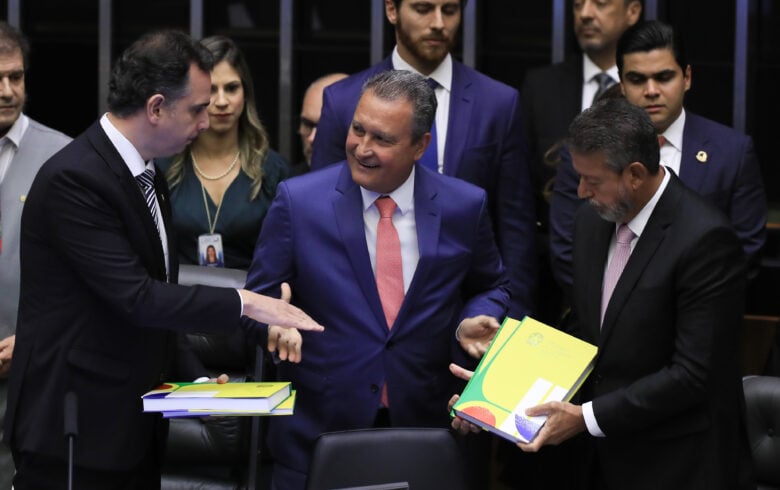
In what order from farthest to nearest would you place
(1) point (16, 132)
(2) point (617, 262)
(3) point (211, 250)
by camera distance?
1. (3) point (211, 250)
2. (1) point (16, 132)
3. (2) point (617, 262)

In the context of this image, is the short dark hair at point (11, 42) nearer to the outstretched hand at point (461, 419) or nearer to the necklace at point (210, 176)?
the necklace at point (210, 176)

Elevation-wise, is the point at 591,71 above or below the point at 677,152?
above

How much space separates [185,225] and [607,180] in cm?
175

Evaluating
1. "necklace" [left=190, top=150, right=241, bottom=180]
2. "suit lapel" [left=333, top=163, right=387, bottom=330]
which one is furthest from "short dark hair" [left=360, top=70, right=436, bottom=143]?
"necklace" [left=190, top=150, right=241, bottom=180]

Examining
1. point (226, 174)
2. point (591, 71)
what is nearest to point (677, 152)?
point (591, 71)

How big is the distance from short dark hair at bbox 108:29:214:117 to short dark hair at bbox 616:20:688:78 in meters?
1.66

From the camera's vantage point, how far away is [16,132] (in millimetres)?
4000

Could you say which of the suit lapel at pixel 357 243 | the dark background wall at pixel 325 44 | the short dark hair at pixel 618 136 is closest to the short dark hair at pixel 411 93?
the suit lapel at pixel 357 243

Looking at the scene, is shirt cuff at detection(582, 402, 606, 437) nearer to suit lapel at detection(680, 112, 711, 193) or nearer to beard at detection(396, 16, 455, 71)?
suit lapel at detection(680, 112, 711, 193)

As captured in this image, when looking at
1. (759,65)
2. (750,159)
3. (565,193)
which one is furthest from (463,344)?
(759,65)

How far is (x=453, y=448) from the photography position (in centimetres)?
303

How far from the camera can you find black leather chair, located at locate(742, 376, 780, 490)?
11.0ft

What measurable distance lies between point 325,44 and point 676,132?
1964 millimetres

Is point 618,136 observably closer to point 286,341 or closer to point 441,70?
point 286,341
